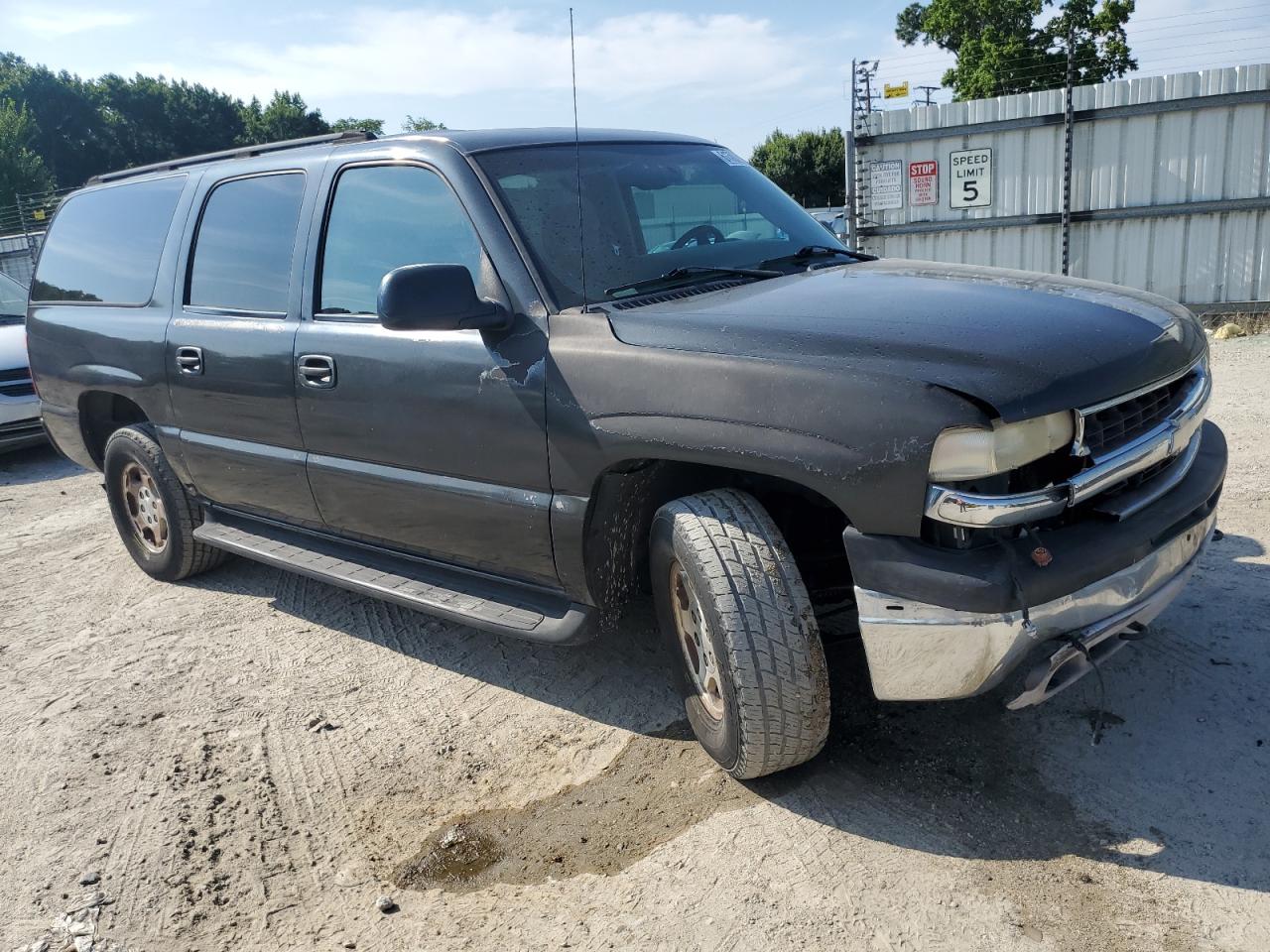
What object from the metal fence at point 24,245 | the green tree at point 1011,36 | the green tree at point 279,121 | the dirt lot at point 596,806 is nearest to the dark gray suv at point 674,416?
the dirt lot at point 596,806

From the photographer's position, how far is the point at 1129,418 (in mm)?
2584

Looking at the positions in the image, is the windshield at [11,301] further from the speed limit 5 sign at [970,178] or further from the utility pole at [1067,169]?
the utility pole at [1067,169]

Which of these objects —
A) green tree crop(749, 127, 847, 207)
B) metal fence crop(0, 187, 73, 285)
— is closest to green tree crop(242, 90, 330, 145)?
green tree crop(749, 127, 847, 207)

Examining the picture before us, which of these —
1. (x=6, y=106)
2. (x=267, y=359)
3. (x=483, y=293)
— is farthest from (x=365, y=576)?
(x=6, y=106)

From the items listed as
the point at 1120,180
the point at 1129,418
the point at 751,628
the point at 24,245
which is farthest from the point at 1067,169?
the point at 24,245

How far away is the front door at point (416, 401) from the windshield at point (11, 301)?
7.30 metres

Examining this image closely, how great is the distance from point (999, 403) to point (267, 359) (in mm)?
2777

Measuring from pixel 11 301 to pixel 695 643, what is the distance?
937 centimetres

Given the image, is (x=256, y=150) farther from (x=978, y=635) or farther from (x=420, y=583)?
(x=978, y=635)

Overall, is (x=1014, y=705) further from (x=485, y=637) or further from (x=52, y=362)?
(x=52, y=362)

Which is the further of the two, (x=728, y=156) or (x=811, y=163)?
(x=811, y=163)

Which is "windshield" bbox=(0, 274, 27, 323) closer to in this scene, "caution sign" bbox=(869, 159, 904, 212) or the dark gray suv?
the dark gray suv

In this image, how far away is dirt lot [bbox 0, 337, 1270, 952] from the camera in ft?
7.84

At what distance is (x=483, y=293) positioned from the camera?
314 cm
